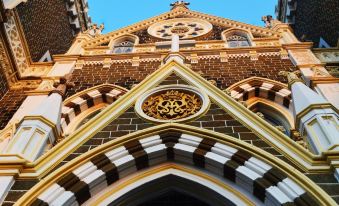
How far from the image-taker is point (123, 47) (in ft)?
53.5

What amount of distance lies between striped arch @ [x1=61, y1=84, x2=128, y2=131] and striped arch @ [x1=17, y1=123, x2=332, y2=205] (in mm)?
3772

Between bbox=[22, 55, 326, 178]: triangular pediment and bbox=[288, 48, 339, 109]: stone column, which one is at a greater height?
bbox=[288, 48, 339, 109]: stone column

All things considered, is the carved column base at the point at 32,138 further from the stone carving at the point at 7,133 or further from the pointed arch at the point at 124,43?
the pointed arch at the point at 124,43

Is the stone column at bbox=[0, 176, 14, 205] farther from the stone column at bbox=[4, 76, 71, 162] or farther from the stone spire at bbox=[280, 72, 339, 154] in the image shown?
the stone spire at bbox=[280, 72, 339, 154]

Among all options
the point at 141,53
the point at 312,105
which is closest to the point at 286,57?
the point at 141,53

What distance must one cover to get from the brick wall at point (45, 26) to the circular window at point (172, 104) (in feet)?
25.2

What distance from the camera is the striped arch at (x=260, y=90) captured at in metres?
11.3

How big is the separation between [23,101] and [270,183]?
25.4ft

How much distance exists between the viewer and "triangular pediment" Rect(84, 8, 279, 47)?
16.1m

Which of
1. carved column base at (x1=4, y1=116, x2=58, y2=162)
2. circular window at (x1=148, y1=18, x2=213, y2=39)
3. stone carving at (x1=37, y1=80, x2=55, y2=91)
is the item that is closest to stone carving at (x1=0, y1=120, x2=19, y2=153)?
stone carving at (x1=37, y1=80, x2=55, y2=91)

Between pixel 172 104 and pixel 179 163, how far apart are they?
1.84 m

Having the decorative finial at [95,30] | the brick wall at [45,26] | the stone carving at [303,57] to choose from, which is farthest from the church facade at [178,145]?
the decorative finial at [95,30]

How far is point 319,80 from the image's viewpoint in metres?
10.8

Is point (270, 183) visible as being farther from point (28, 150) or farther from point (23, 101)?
point (23, 101)
